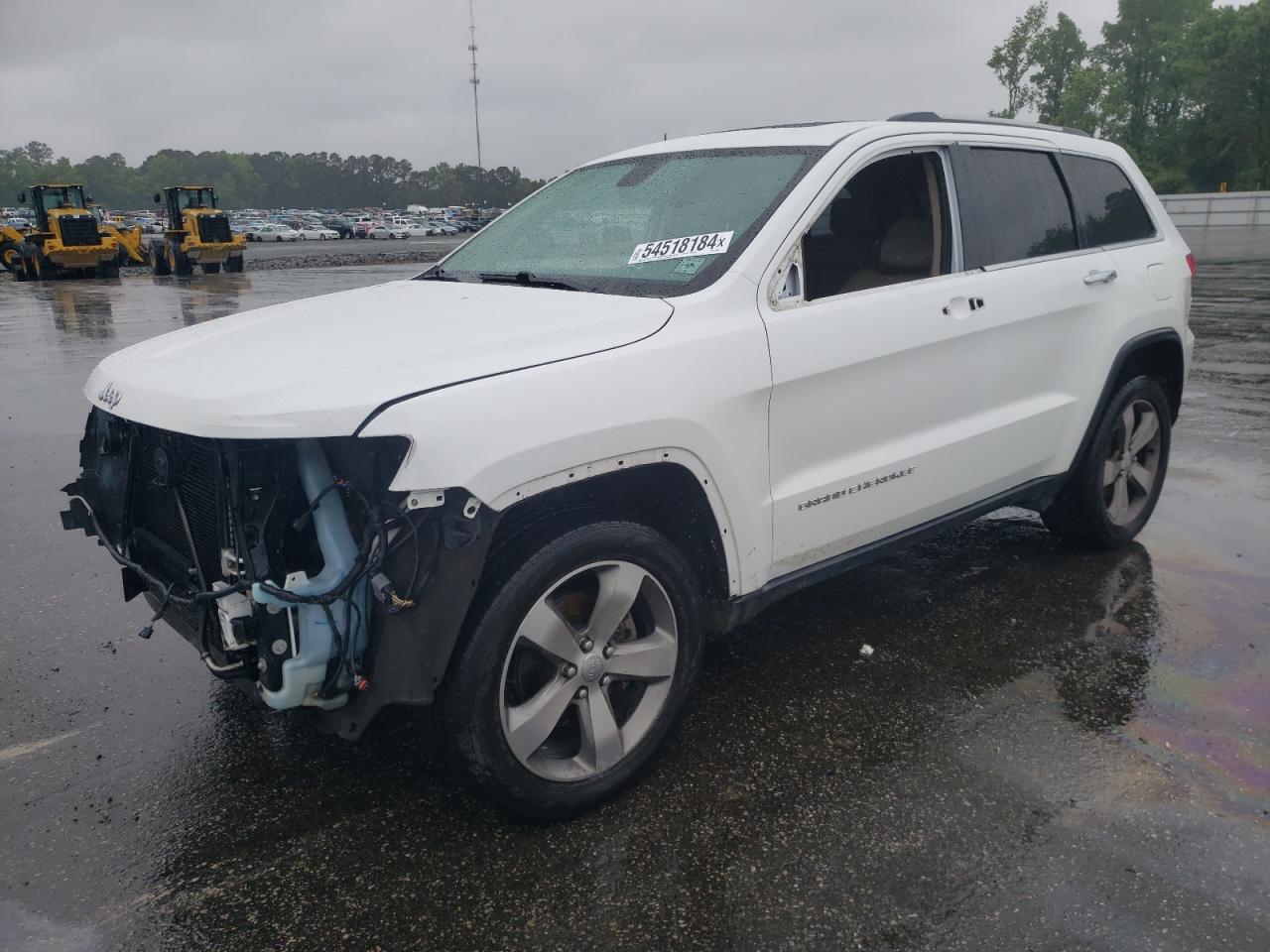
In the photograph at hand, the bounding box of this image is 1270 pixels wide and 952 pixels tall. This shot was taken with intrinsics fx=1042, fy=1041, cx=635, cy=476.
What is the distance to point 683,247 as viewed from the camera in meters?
3.36

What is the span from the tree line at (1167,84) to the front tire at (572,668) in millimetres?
71828

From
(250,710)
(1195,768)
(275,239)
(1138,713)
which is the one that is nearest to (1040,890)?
(1195,768)

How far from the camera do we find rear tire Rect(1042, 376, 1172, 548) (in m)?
4.59

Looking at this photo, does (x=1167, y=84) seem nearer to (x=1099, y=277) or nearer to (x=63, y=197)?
Result: (x=63, y=197)

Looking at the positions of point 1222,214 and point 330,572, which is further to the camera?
point 1222,214

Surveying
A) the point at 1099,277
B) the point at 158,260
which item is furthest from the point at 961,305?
the point at 158,260

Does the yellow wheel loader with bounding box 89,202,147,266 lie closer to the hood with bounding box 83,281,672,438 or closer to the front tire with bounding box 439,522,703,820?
the hood with bounding box 83,281,672,438

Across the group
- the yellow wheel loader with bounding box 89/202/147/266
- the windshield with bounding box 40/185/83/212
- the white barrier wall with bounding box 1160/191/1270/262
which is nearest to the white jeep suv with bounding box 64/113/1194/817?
the windshield with bounding box 40/185/83/212

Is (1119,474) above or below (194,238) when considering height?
below

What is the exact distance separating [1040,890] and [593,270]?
226cm

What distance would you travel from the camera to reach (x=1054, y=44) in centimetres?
7875

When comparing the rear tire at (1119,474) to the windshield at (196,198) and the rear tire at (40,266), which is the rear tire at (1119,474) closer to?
the windshield at (196,198)

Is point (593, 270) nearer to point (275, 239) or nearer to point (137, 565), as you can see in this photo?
point (137, 565)

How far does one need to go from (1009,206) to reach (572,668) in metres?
2.64
